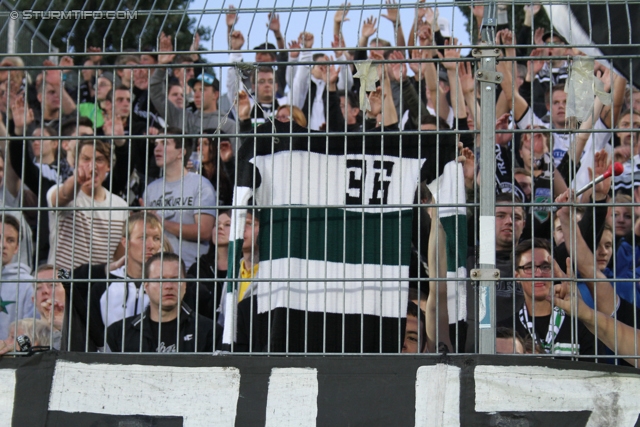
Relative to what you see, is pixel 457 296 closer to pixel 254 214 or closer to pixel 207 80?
pixel 254 214

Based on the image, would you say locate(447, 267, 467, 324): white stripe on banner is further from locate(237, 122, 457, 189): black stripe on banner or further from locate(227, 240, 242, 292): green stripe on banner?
locate(227, 240, 242, 292): green stripe on banner

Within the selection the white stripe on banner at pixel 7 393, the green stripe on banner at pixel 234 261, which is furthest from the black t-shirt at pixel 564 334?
the white stripe on banner at pixel 7 393

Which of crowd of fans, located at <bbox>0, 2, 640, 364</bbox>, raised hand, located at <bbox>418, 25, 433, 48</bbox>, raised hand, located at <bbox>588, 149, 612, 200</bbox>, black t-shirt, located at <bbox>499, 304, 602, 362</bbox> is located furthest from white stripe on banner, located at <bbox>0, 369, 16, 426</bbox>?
raised hand, located at <bbox>418, 25, 433, 48</bbox>

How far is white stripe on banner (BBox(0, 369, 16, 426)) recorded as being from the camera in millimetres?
4477

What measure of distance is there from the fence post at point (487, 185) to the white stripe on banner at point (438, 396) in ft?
0.69

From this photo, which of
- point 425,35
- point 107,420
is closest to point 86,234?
point 107,420

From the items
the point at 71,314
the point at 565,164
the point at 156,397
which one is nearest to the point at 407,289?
the point at 156,397

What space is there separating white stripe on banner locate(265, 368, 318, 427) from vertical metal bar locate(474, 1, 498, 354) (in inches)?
32.9

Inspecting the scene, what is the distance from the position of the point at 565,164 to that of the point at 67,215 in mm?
3630

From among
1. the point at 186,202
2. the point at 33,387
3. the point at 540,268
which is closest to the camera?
the point at 33,387

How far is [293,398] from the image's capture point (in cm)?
428

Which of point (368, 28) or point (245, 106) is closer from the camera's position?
point (245, 106)

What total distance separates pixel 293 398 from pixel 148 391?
2.37 feet

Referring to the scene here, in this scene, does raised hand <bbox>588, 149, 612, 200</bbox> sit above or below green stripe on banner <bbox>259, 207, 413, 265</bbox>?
above
